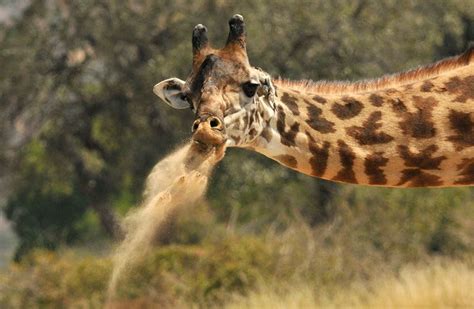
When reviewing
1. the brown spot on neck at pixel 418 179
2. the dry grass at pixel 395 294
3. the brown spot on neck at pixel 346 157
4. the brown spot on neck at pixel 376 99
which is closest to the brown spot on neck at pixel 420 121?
the brown spot on neck at pixel 376 99

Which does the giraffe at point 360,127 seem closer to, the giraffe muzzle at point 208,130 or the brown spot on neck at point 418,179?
the brown spot on neck at point 418,179

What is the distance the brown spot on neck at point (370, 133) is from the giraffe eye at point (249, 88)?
0.68m

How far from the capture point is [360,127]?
25.5 ft

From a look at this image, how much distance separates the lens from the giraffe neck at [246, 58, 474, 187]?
7699 mm

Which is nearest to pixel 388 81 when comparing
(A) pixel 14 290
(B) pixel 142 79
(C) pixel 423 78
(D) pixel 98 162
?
(C) pixel 423 78

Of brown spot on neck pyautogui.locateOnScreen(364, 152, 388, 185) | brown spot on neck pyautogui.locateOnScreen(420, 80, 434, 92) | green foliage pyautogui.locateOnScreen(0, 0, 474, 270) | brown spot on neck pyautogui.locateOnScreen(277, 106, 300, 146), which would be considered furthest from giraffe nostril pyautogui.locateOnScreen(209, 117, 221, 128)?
green foliage pyautogui.locateOnScreen(0, 0, 474, 270)

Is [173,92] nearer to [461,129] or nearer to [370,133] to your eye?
[370,133]

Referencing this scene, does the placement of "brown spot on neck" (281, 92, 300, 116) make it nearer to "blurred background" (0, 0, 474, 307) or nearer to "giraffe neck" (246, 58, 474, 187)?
"giraffe neck" (246, 58, 474, 187)

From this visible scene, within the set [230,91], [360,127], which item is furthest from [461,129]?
[230,91]

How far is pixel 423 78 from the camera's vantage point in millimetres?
8031

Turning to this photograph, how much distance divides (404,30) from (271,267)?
13.5 metres

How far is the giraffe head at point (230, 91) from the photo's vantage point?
7254 mm

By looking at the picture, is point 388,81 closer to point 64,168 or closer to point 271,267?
point 271,267

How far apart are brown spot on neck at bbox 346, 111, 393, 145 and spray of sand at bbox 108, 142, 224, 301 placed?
0.90 metres
